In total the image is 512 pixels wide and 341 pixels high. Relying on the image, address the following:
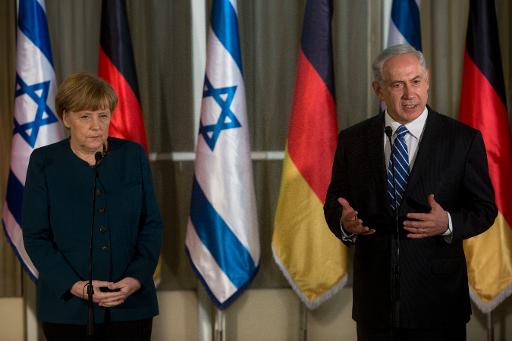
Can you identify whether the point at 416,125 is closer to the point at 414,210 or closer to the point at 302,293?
the point at 414,210

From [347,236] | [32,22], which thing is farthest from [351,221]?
[32,22]

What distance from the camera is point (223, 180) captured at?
3959 millimetres

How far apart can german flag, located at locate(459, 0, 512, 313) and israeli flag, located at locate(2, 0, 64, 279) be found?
2457 millimetres

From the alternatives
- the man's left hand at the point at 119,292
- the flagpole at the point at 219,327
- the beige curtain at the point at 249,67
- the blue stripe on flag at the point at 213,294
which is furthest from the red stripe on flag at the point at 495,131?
the man's left hand at the point at 119,292

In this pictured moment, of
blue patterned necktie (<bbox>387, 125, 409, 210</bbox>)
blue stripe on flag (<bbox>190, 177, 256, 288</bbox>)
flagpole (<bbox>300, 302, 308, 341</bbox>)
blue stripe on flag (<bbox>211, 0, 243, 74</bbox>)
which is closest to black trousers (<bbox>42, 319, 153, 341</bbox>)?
blue patterned necktie (<bbox>387, 125, 409, 210</bbox>)

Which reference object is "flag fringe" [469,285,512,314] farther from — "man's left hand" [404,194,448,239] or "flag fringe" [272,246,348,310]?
"man's left hand" [404,194,448,239]

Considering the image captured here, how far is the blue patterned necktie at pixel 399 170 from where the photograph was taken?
2.22 m

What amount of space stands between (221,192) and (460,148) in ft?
6.36

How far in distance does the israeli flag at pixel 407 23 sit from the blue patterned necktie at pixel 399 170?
72.8 inches

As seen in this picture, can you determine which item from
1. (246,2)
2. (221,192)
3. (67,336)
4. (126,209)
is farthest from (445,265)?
(246,2)

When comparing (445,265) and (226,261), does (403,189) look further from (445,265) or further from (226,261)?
(226,261)

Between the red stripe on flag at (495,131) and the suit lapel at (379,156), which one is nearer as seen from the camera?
the suit lapel at (379,156)

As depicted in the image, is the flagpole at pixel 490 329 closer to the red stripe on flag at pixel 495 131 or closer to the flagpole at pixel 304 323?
the red stripe on flag at pixel 495 131

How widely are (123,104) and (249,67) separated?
2.82 feet
